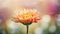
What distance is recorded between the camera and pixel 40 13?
1.11m

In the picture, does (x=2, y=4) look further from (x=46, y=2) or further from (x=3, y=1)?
(x=46, y=2)

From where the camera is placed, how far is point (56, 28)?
111cm

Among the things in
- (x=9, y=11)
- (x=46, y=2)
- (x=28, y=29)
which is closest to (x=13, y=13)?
(x=9, y=11)

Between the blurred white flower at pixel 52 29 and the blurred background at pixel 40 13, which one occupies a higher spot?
the blurred background at pixel 40 13

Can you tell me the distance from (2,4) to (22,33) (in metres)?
0.28

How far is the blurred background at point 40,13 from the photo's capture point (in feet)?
3.60

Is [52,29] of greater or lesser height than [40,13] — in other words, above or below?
below

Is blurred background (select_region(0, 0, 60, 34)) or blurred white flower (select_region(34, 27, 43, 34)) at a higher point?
blurred background (select_region(0, 0, 60, 34))

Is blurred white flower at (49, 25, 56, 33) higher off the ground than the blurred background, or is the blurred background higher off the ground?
the blurred background

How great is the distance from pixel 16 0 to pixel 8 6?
80 millimetres

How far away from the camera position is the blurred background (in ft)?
3.60

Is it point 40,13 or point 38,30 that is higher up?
point 40,13

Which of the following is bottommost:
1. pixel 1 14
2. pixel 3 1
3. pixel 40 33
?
pixel 40 33

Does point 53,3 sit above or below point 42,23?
above
